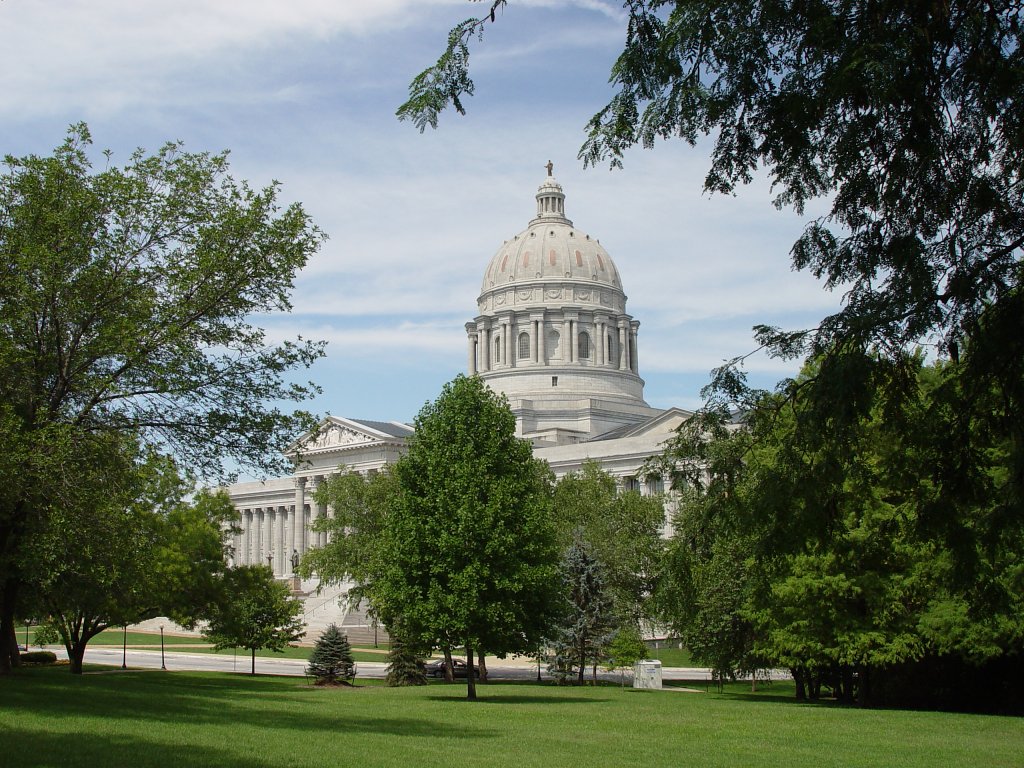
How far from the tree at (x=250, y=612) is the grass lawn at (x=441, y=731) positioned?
Result: 26.4 ft

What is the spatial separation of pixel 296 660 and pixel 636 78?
51.0m

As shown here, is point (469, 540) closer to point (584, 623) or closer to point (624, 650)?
point (584, 623)

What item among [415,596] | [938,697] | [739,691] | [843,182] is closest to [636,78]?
[843,182]

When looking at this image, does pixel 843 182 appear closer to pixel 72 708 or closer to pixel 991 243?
pixel 991 243

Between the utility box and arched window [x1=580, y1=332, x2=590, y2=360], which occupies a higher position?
arched window [x1=580, y1=332, x2=590, y2=360]

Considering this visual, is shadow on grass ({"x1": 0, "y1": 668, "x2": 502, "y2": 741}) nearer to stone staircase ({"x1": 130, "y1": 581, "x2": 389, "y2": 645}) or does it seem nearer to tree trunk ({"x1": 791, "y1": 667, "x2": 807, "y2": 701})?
tree trunk ({"x1": 791, "y1": 667, "x2": 807, "y2": 701})

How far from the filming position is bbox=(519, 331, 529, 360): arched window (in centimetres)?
12225

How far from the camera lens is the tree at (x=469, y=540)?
32.9 metres

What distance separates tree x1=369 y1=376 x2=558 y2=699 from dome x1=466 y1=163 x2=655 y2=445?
78.2m

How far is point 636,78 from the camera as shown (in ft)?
43.4

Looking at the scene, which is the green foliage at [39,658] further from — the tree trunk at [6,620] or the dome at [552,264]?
the dome at [552,264]

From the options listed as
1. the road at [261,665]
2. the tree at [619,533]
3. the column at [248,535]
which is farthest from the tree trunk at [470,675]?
the column at [248,535]

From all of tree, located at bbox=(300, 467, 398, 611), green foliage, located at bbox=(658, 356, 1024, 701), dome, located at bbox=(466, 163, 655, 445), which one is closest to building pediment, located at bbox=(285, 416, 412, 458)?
dome, located at bbox=(466, 163, 655, 445)

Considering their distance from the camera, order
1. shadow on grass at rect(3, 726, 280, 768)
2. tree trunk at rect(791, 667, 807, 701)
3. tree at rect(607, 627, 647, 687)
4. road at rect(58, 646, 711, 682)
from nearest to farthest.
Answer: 1. shadow on grass at rect(3, 726, 280, 768)
2. tree trunk at rect(791, 667, 807, 701)
3. tree at rect(607, 627, 647, 687)
4. road at rect(58, 646, 711, 682)
